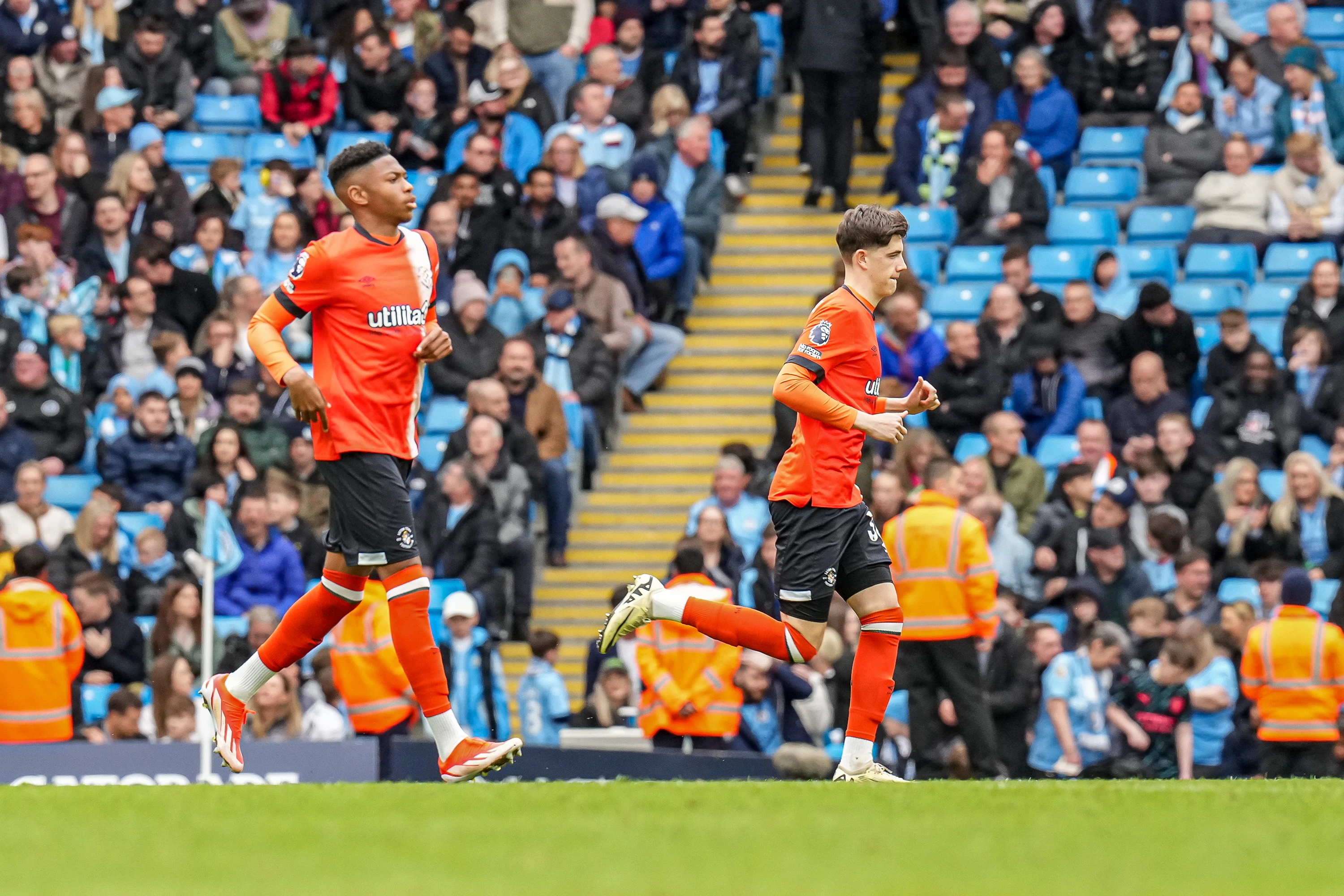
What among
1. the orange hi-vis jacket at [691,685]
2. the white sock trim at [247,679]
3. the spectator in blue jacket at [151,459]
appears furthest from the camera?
the spectator in blue jacket at [151,459]

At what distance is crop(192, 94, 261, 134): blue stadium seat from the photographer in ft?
71.1

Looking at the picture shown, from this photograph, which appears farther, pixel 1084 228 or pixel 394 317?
pixel 1084 228

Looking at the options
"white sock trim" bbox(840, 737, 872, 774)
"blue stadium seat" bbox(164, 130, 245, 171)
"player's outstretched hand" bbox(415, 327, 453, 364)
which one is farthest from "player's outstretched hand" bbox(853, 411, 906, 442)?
"blue stadium seat" bbox(164, 130, 245, 171)

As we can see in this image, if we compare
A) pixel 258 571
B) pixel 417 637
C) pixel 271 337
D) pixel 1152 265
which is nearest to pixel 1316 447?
pixel 1152 265

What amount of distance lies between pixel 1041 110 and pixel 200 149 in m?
8.02

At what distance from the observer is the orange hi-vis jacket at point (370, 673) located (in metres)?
13.8

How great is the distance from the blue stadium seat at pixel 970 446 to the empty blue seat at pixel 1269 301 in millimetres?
2696

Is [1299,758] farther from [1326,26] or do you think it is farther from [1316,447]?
[1326,26]

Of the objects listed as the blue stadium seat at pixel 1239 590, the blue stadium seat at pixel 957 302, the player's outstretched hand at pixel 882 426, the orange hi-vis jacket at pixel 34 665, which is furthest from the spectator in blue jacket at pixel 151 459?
the player's outstretched hand at pixel 882 426

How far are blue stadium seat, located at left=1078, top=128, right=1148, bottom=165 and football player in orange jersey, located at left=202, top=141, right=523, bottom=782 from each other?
11.3 m

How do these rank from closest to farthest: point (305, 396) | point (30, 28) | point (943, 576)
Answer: point (305, 396) → point (943, 576) → point (30, 28)

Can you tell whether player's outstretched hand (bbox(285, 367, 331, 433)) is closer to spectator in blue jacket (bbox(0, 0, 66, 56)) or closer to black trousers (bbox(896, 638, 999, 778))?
black trousers (bbox(896, 638, 999, 778))

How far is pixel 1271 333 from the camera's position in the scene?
58.0 feet

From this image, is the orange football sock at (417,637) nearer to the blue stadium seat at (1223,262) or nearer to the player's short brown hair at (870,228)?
the player's short brown hair at (870,228)
